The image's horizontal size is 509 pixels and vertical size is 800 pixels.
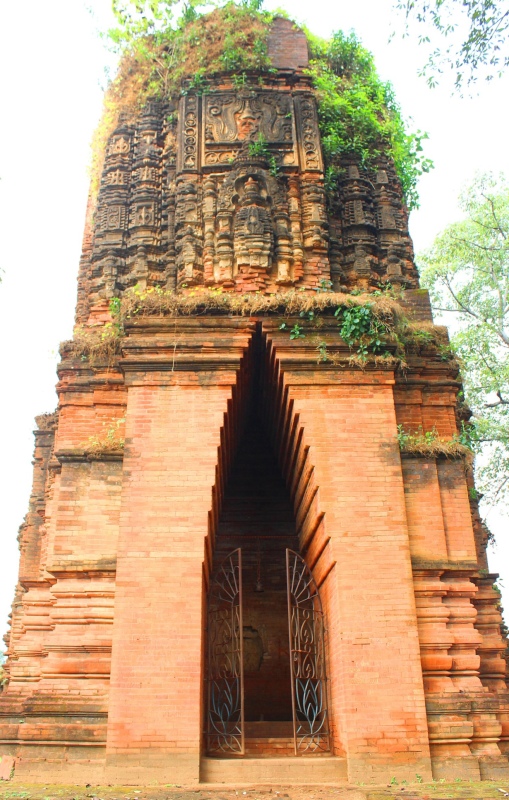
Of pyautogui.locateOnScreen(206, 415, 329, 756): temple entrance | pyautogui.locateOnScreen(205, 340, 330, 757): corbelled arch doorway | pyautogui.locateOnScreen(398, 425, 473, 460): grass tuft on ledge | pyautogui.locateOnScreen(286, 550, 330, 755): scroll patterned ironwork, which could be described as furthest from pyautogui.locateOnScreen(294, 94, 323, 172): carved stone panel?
pyautogui.locateOnScreen(286, 550, 330, 755): scroll patterned ironwork

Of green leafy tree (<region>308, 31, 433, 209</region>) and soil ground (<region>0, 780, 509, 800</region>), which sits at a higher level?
green leafy tree (<region>308, 31, 433, 209</region>)

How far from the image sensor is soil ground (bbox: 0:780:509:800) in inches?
229

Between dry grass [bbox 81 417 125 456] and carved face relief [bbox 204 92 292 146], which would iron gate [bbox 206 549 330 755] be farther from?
carved face relief [bbox 204 92 292 146]

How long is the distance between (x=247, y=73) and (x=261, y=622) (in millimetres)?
8274

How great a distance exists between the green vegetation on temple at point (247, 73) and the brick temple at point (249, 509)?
0.29 m

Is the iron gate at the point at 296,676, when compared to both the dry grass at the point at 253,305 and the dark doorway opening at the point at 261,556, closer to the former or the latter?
the dark doorway opening at the point at 261,556

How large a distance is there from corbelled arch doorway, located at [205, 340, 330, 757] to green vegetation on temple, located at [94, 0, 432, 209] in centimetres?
457

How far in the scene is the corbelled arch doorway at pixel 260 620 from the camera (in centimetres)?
808

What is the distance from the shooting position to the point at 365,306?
875 centimetres

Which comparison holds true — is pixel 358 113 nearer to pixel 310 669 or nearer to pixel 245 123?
pixel 245 123

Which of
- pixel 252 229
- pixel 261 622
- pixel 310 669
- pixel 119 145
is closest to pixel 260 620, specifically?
pixel 261 622

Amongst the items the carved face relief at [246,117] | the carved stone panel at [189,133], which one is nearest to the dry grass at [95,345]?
the carved stone panel at [189,133]

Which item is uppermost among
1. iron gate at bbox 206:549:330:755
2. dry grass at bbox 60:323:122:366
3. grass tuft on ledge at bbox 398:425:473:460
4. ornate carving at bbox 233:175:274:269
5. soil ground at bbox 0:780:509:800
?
ornate carving at bbox 233:175:274:269

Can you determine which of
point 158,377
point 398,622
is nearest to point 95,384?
point 158,377
